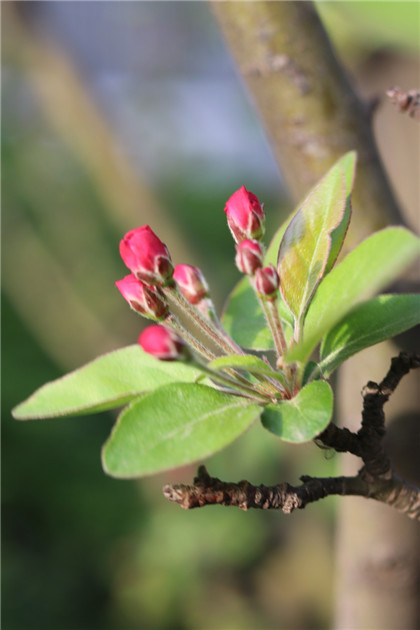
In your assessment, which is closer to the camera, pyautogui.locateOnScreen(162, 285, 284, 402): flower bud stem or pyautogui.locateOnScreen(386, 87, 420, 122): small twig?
pyautogui.locateOnScreen(162, 285, 284, 402): flower bud stem

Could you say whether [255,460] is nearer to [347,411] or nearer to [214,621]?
[214,621]

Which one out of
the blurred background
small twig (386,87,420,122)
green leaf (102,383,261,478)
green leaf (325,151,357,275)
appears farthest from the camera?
the blurred background

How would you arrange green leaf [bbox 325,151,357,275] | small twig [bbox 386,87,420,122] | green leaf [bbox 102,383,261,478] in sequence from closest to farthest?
green leaf [bbox 102,383,261,478], green leaf [bbox 325,151,357,275], small twig [bbox 386,87,420,122]

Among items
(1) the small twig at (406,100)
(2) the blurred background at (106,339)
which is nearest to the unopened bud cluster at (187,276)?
(1) the small twig at (406,100)

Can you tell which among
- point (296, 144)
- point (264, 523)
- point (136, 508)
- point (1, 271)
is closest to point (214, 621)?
point (264, 523)

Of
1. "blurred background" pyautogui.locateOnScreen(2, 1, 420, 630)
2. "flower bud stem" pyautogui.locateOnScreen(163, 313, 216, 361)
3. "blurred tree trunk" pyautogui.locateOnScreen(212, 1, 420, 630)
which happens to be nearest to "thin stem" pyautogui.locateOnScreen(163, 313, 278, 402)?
"flower bud stem" pyautogui.locateOnScreen(163, 313, 216, 361)

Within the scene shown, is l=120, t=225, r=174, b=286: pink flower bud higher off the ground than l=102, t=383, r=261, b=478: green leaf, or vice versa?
l=120, t=225, r=174, b=286: pink flower bud

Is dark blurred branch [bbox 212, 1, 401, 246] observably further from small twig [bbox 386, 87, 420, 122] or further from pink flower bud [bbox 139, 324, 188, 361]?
pink flower bud [bbox 139, 324, 188, 361]
